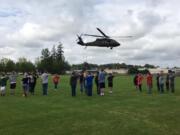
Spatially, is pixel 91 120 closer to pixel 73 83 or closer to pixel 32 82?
pixel 73 83

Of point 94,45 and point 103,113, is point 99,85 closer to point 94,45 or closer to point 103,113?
point 103,113

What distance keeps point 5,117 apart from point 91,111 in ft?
13.5


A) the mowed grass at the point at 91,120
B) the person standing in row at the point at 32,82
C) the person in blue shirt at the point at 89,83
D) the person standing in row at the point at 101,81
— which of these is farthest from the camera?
the person standing in row at the point at 32,82

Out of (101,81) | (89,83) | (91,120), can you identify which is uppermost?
(101,81)

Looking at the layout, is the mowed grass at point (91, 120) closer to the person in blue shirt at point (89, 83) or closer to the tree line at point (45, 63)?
the person in blue shirt at point (89, 83)

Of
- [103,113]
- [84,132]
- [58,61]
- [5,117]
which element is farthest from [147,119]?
[58,61]

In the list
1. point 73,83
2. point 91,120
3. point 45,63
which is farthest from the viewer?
point 45,63

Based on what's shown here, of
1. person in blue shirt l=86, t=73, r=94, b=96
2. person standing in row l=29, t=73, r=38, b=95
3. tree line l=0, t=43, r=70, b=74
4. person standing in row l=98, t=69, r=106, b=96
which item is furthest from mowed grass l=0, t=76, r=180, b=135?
tree line l=0, t=43, r=70, b=74

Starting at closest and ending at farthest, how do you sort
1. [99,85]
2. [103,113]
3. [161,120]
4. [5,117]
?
[161,120], [5,117], [103,113], [99,85]

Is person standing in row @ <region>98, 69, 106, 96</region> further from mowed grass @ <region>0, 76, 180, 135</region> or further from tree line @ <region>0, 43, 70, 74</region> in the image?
tree line @ <region>0, 43, 70, 74</region>

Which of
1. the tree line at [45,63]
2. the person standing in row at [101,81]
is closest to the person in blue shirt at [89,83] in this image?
the person standing in row at [101,81]

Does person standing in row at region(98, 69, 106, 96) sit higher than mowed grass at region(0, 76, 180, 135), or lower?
higher

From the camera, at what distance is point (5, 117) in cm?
1656

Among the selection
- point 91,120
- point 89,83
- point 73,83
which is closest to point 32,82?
point 73,83
